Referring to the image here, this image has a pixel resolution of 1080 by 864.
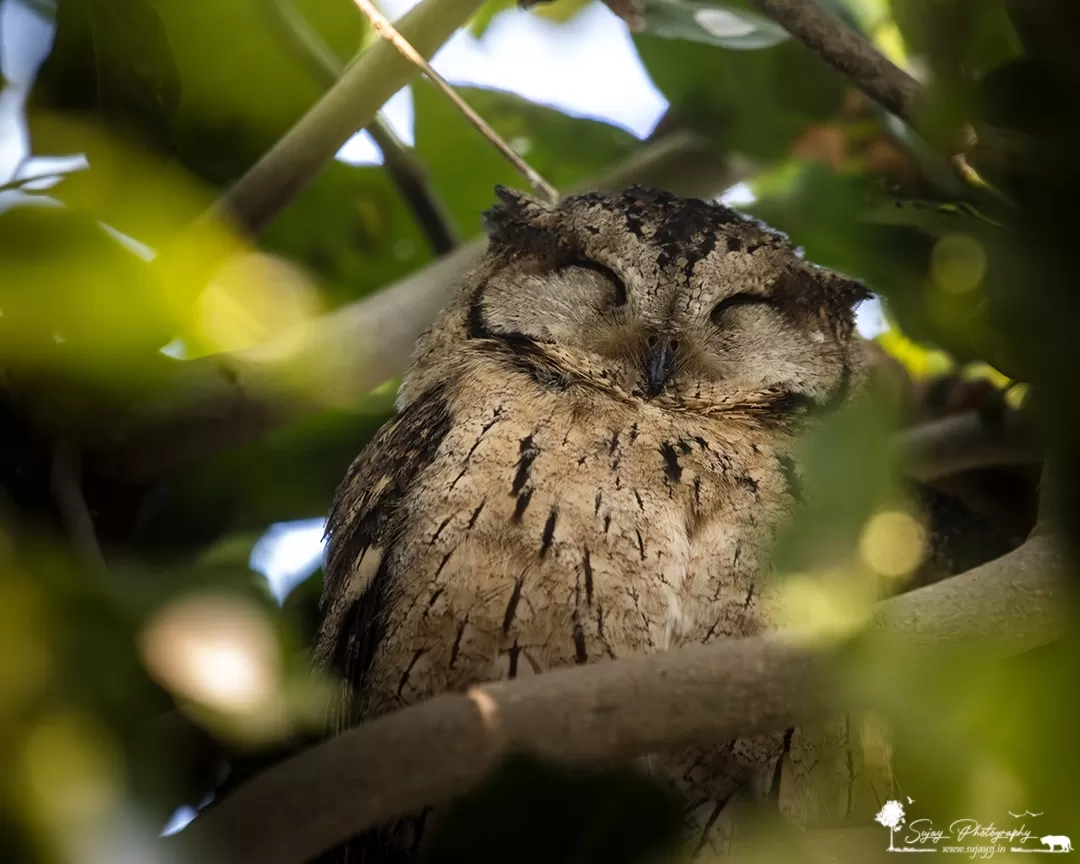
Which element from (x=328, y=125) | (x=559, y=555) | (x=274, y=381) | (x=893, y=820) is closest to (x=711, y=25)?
(x=328, y=125)

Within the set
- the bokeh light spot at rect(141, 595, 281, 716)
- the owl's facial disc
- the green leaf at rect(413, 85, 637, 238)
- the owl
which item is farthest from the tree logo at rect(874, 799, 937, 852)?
the green leaf at rect(413, 85, 637, 238)

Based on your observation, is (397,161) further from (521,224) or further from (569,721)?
(569,721)

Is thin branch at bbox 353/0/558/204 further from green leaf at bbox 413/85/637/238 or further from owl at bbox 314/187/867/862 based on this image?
green leaf at bbox 413/85/637/238

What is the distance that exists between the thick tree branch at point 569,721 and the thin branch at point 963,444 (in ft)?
4.66

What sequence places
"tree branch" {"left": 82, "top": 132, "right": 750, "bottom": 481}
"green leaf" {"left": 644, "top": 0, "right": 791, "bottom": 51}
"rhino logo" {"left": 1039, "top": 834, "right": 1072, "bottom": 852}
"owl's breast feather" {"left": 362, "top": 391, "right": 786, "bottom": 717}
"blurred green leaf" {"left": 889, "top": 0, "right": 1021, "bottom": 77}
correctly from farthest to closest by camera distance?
"green leaf" {"left": 644, "top": 0, "right": 791, "bottom": 51} < "tree branch" {"left": 82, "top": 132, "right": 750, "bottom": 481} < "owl's breast feather" {"left": 362, "top": 391, "right": 786, "bottom": 717} < "blurred green leaf" {"left": 889, "top": 0, "right": 1021, "bottom": 77} < "rhino logo" {"left": 1039, "top": 834, "right": 1072, "bottom": 852}

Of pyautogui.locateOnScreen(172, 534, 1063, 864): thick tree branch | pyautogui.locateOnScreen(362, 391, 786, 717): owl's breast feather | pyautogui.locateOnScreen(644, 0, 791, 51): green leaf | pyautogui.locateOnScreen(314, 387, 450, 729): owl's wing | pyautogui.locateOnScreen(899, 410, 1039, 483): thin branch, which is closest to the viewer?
pyautogui.locateOnScreen(172, 534, 1063, 864): thick tree branch

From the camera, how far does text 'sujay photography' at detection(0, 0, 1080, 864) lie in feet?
2.75

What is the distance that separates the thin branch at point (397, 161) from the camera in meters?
2.32

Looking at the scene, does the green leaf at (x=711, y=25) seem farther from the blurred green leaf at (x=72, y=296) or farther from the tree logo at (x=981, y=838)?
the tree logo at (x=981, y=838)

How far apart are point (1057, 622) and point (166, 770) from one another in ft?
2.06

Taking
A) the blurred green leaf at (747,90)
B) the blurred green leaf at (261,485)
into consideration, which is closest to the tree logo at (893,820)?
the blurred green leaf at (261,485)

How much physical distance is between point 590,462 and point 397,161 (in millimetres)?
1106

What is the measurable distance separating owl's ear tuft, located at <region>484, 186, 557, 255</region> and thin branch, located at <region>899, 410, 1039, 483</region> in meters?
0.87

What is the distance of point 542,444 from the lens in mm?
2008
